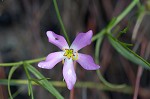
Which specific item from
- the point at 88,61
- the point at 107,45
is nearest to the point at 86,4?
the point at 107,45

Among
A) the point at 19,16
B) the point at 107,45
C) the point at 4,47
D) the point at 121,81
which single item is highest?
the point at 19,16

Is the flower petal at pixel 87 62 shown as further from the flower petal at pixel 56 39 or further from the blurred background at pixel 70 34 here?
the blurred background at pixel 70 34

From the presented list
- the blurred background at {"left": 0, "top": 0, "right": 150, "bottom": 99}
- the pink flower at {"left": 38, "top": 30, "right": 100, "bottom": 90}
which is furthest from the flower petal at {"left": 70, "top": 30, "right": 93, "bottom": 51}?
the blurred background at {"left": 0, "top": 0, "right": 150, "bottom": 99}

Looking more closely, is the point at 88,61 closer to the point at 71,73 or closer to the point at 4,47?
the point at 71,73

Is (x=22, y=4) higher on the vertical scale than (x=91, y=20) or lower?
higher

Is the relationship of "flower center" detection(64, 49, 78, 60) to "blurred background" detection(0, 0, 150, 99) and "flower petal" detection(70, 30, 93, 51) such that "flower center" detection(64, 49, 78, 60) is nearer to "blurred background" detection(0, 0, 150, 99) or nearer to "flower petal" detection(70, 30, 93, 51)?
"flower petal" detection(70, 30, 93, 51)

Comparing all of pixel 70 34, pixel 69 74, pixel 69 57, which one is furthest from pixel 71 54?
pixel 70 34
